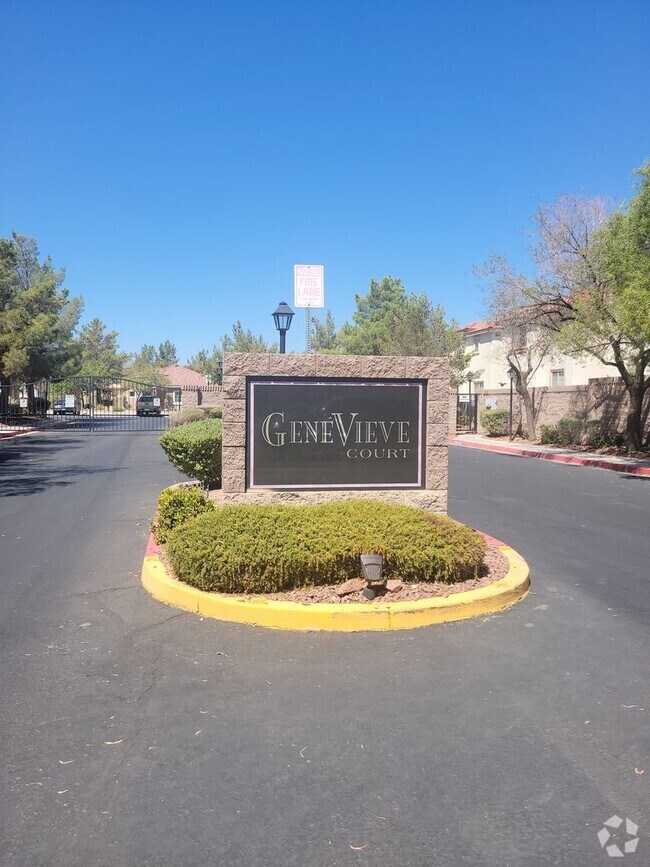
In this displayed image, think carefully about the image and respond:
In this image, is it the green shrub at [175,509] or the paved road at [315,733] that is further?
the green shrub at [175,509]

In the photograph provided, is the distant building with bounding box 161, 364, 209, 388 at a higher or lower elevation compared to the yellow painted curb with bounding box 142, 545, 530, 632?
higher

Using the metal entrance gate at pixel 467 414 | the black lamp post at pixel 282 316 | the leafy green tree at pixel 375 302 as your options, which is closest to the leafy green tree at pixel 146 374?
the leafy green tree at pixel 375 302

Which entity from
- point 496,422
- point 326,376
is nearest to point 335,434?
point 326,376

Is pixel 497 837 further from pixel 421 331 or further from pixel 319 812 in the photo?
pixel 421 331

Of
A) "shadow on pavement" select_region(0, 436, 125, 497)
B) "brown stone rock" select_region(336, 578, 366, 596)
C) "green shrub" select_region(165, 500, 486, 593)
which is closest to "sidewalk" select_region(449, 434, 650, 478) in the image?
"green shrub" select_region(165, 500, 486, 593)

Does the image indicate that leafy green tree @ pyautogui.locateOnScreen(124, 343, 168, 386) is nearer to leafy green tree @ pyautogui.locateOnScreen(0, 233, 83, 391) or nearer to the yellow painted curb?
leafy green tree @ pyautogui.locateOnScreen(0, 233, 83, 391)

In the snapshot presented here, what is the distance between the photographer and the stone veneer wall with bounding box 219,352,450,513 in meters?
6.71

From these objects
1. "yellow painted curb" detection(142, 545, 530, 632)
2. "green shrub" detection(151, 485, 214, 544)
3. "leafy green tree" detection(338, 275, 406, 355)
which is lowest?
"yellow painted curb" detection(142, 545, 530, 632)

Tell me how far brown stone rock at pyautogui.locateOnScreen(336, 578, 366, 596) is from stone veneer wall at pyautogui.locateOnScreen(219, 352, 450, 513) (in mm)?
1734

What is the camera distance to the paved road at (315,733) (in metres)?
2.60

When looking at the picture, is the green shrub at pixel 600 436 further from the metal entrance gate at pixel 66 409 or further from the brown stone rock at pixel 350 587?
the brown stone rock at pixel 350 587

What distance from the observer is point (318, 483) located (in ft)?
22.8

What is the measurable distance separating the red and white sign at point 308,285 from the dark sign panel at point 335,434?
2.99 metres

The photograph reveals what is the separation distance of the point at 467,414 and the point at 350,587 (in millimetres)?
31245
